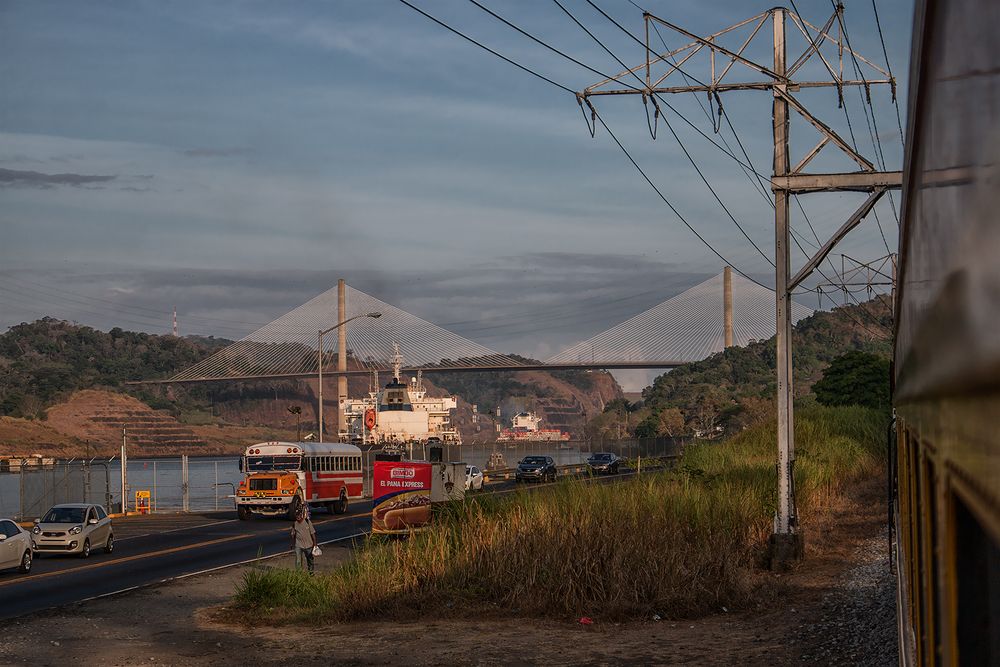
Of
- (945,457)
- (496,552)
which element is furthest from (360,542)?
(945,457)

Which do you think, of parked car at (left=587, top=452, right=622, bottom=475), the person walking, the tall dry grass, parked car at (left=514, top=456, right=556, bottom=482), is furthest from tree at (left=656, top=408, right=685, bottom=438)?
the tall dry grass

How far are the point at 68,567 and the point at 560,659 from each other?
1692cm

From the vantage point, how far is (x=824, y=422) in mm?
40969

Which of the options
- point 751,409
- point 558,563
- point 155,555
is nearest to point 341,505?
point 155,555

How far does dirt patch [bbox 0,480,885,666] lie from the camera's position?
15.4m

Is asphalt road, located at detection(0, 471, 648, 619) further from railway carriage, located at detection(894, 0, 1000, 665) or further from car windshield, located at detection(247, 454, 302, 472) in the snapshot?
railway carriage, located at detection(894, 0, 1000, 665)

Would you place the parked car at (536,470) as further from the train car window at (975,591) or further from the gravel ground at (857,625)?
the train car window at (975,591)

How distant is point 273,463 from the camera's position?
142ft

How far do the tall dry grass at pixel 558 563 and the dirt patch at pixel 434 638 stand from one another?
1.61ft

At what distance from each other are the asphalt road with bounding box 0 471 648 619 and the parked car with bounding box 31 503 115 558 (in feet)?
1.08

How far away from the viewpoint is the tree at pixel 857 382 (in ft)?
188

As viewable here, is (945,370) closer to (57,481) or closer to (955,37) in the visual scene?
(955,37)

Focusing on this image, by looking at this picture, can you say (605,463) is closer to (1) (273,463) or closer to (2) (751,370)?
(1) (273,463)

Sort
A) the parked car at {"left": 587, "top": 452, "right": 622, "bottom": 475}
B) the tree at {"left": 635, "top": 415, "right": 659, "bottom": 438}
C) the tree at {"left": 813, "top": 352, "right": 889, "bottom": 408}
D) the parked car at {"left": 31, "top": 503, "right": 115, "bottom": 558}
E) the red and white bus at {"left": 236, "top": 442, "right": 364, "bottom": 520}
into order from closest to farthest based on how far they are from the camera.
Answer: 1. the parked car at {"left": 31, "top": 503, "right": 115, "bottom": 558}
2. the red and white bus at {"left": 236, "top": 442, "right": 364, "bottom": 520}
3. the tree at {"left": 813, "top": 352, "right": 889, "bottom": 408}
4. the parked car at {"left": 587, "top": 452, "right": 622, "bottom": 475}
5. the tree at {"left": 635, "top": 415, "right": 659, "bottom": 438}
